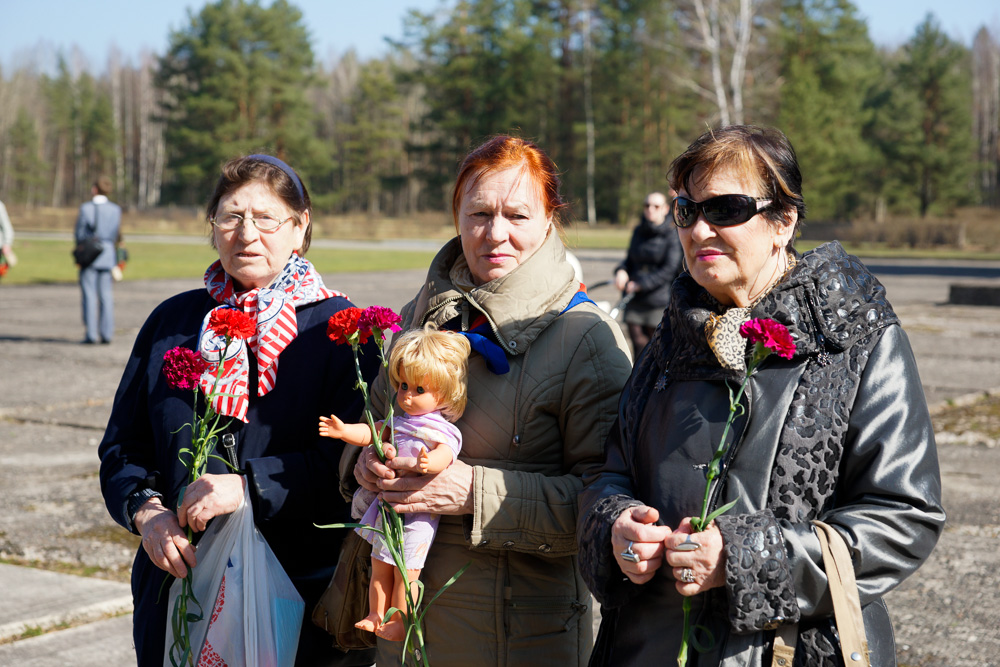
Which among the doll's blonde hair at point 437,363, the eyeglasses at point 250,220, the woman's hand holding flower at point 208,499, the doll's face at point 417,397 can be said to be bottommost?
the woman's hand holding flower at point 208,499

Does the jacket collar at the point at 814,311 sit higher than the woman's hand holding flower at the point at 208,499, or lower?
higher

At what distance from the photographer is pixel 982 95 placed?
80312 millimetres

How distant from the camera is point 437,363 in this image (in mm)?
2322

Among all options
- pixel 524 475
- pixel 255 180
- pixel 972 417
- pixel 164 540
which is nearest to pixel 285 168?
pixel 255 180

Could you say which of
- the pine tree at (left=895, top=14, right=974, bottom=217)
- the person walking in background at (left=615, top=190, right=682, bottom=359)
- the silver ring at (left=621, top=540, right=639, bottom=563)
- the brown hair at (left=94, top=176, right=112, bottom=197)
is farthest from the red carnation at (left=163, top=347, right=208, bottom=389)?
the pine tree at (left=895, top=14, right=974, bottom=217)

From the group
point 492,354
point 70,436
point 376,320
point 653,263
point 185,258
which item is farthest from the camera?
point 185,258

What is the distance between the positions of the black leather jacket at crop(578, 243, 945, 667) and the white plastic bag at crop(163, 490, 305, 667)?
0.91m

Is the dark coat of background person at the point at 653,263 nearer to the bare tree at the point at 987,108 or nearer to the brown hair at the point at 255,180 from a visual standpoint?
the brown hair at the point at 255,180

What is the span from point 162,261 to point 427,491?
2992 cm

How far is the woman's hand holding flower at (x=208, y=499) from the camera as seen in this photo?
2.54 m

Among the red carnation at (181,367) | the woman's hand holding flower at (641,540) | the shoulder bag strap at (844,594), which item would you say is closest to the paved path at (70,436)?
the red carnation at (181,367)

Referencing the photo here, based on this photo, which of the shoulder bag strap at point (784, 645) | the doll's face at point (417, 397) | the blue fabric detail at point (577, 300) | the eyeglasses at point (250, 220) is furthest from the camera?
the eyeglasses at point (250, 220)

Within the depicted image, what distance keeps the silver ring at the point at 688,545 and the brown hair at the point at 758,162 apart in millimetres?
713

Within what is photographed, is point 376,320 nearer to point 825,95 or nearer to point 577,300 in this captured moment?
point 577,300
